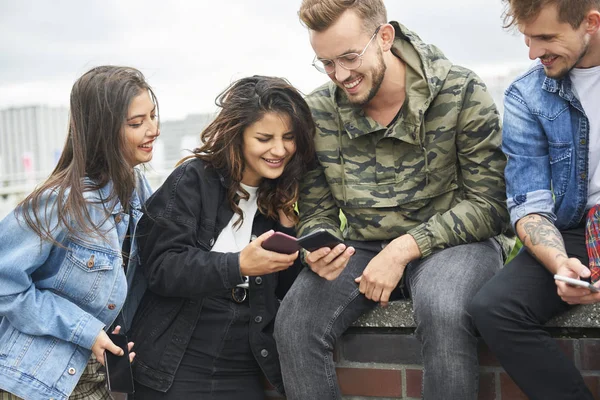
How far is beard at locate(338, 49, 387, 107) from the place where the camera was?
9.48 ft

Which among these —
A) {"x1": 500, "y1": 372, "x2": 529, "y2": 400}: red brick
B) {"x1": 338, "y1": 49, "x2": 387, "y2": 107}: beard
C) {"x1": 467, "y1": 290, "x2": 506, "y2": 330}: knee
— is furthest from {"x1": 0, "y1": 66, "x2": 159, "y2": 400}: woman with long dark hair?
{"x1": 500, "y1": 372, "x2": 529, "y2": 400}: red brick

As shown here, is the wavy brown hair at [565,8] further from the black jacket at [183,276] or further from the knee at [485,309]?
the black jacket at [183,276]

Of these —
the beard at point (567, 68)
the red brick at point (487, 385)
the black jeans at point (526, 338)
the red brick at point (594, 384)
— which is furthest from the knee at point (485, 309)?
the beard at point (567, 68)

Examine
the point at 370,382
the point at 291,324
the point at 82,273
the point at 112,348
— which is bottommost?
the point at 370,382

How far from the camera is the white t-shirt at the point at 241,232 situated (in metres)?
2.80

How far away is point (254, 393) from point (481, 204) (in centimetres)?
110

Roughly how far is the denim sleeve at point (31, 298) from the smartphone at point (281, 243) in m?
0.66

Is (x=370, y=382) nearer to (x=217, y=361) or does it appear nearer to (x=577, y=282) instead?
(x=217, y=361)

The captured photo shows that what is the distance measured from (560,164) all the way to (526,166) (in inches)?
4.6

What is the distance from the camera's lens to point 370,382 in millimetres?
2723

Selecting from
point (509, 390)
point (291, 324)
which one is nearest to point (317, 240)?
point (291, 324)

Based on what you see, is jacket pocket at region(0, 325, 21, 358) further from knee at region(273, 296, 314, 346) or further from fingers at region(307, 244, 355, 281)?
fingers at region(307, 244, 355, 281)

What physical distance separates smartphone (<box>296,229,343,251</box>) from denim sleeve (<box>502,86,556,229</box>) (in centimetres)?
68

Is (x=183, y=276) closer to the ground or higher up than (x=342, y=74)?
closer to the ground
